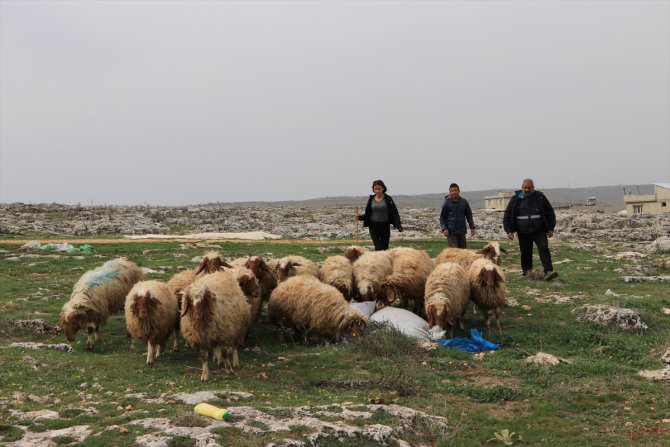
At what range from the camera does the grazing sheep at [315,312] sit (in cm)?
1163

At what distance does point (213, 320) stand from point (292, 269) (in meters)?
4.34

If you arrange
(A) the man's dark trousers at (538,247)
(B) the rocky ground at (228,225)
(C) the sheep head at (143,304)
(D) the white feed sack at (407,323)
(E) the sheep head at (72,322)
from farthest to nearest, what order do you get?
(B) the rocky ground at (228,225), (A) the man's dark trousers at (538,247), (D) the white feed sack at (407,323), (E) the sheep head at (72,322), (C) the sheep head at (143,304)

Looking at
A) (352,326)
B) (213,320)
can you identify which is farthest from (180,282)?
(352,326)

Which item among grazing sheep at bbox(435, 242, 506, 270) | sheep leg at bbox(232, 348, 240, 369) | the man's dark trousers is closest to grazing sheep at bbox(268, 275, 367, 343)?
sheep leg at bbox(232, 348, 240, 369)

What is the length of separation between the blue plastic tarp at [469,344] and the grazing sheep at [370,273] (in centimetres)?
267

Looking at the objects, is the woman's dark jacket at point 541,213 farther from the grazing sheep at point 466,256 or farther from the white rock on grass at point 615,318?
the white rock on grass at point 615,318

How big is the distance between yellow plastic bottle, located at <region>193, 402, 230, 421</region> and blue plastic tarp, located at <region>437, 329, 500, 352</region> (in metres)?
5.75

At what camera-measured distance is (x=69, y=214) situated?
53.0 metres

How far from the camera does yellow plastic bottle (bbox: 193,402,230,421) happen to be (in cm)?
691

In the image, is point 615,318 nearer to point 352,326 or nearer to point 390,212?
point 352,326

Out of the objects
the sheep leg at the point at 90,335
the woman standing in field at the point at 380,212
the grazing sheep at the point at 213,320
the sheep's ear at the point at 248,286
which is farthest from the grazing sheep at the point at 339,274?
the sheep leg at the point at 90,335

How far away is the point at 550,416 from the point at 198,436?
4987 mm

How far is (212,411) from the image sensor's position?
7008mm

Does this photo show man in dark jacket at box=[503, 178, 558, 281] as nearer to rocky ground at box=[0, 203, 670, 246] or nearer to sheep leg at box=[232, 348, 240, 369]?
sheep leg at box=[232, 348, 240, 369]
